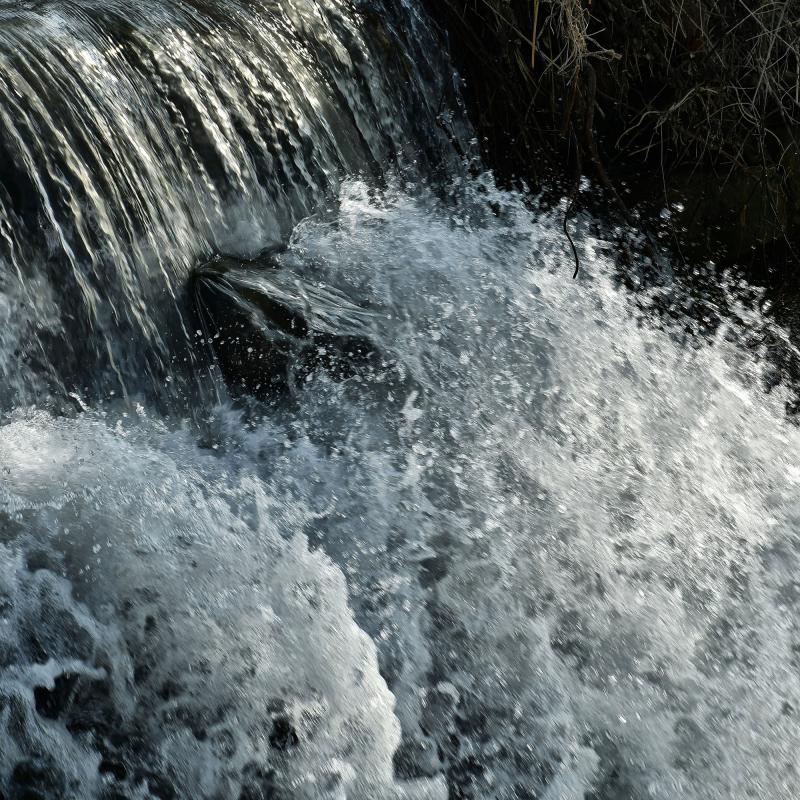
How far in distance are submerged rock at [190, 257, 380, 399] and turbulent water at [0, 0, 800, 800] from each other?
0.14 ft

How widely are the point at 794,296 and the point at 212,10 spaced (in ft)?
7.72

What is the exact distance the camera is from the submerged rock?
111 inches

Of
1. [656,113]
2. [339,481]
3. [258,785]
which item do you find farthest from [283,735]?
[656,113]

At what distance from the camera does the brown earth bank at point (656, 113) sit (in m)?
3.60

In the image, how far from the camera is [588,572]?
244 centimetres

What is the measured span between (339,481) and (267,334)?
55 centimetres

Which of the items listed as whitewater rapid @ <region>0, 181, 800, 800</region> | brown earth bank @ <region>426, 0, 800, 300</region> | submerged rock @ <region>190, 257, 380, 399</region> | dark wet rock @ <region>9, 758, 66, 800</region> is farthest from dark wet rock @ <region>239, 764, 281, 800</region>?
brown earth bank @ <region>426, 0, 800, 300</region>

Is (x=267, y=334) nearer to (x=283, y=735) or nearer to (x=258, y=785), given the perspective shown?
(x=283, y=735)

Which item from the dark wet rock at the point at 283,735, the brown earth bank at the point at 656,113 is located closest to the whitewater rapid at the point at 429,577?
the dark wet rock at the point at 283,735

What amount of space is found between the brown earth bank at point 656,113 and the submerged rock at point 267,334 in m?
1.20

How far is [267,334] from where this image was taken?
9.34 ft

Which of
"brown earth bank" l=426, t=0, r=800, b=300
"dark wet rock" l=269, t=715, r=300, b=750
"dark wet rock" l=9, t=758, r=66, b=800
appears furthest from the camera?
"brown earth bank" l=426, t=0, r=800, b=300

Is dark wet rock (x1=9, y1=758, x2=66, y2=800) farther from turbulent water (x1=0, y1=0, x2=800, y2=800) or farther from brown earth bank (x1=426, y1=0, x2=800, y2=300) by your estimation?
brown earth bank (x1=426, y1=0, x2=800, y2=300)

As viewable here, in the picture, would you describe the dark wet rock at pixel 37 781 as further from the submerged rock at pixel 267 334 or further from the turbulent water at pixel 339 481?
the submerged rock at pixel 267 334
